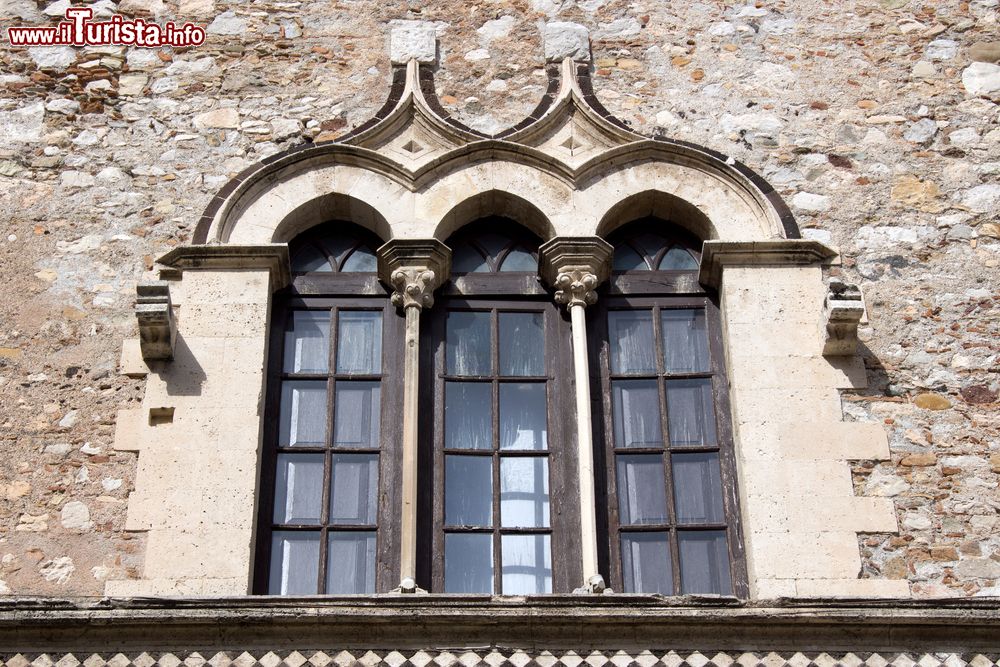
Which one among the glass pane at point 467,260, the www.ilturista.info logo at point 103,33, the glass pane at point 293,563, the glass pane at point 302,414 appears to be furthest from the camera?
the www.ilturista.info logo at point 103,33

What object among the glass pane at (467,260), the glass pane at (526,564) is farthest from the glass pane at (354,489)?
the glass pane at (467,260)

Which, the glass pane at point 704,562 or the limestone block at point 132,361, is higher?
the limestone block at point 132,361

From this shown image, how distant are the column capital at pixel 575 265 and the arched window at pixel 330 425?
0.80m

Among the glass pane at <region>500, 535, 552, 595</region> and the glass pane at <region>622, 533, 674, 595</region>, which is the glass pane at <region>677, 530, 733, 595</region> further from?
the glass pane at <region>500, 535, 552, 595</region>

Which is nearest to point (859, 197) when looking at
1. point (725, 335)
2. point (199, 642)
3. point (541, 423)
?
point (725, 335)

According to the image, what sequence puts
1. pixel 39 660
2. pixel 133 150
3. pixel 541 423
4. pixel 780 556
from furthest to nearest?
pixel 133 150 < pixel 541 423 < pixel 780 556 < pixel 39 660

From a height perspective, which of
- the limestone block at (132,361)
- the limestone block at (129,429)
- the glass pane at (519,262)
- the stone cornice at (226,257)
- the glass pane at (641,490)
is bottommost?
the glass pane at (641,490)

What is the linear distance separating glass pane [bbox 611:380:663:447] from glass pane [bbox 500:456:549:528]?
39cm

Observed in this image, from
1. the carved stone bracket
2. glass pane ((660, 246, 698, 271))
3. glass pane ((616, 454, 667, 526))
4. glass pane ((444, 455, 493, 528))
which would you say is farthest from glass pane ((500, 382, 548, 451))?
the carved stone bracket

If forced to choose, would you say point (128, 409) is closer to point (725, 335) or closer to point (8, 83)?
point (8, 83)

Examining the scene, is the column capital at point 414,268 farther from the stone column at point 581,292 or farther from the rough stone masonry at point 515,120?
the rough stone masonry at point 515,120

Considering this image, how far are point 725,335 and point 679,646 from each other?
2.01 m

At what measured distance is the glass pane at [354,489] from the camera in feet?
27.7

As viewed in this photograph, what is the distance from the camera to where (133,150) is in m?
9.45
